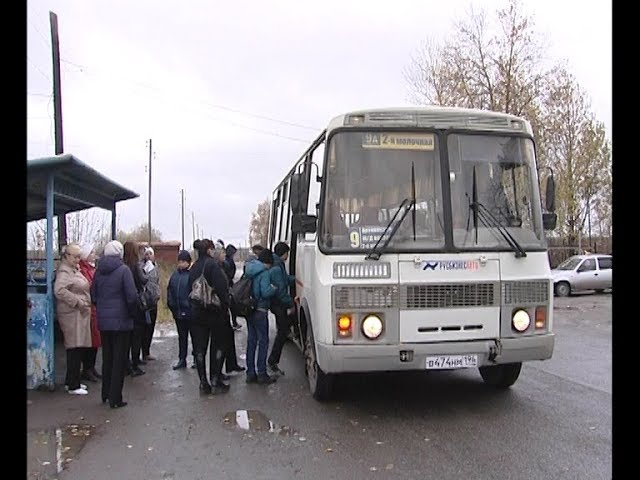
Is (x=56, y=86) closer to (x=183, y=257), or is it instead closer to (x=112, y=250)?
(x=183, y=257)

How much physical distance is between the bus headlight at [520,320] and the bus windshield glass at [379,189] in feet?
3.40

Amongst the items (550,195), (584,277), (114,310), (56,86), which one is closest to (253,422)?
(114,310)

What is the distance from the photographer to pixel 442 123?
6004mm

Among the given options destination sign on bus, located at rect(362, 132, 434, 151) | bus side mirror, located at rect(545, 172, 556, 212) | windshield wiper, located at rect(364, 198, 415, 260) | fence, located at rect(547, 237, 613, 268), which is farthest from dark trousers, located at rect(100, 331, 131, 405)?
fence, located at rect(547, 237, 613, 268)

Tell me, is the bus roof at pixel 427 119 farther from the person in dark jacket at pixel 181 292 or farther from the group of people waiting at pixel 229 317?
the person in dark jacket at pixel 181 292

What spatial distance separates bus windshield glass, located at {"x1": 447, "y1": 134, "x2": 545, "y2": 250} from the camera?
586 cm

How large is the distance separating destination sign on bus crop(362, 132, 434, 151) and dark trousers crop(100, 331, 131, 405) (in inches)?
137

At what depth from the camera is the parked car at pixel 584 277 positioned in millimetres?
22469

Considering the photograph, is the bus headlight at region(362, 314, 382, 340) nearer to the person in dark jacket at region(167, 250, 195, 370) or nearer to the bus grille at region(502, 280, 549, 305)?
the bus grille at region(502, 280, 549, 305)

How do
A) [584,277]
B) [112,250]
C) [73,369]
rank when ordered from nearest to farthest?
[112,250]
[73,369]
[584,277]

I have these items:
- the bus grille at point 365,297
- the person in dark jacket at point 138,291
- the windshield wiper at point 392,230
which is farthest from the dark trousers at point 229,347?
the windshield wiper at point 392,230

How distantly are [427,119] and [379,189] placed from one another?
0.93 meters

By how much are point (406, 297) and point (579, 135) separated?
3113 cm

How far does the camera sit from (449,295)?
18.6 feet
